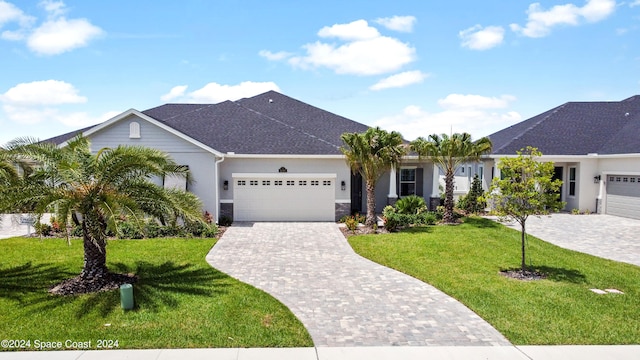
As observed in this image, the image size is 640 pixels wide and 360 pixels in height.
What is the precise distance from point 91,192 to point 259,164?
33.7 ft

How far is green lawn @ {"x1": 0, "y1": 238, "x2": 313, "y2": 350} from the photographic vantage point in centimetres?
673

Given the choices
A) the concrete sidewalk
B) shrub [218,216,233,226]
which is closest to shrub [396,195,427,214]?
shrub [218,216,233,226]

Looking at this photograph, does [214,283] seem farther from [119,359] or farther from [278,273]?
[119,359]

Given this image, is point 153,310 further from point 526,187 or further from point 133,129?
point 133,129

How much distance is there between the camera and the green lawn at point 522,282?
7217 millimetres

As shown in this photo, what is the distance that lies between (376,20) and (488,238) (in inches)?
381

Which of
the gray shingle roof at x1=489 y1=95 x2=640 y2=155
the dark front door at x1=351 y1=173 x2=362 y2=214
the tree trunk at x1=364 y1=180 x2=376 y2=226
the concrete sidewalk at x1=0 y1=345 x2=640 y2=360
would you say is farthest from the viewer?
the gray shingle roof at x1=489 y1=95 x2=640 y2=155

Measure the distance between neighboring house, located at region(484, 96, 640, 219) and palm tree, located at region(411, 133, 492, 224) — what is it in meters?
4.60

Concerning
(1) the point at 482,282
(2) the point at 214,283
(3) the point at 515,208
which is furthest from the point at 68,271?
(3) the point at 515,208

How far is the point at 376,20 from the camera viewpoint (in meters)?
16.3

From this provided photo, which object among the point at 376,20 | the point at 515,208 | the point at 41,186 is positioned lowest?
the point at 515,208

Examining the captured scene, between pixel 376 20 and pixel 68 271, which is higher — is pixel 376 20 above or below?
above

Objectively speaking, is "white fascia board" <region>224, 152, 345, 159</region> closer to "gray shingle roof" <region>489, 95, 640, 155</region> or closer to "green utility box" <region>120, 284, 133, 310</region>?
"gray shingle roof" <region>489, 95, 640, 155</region>

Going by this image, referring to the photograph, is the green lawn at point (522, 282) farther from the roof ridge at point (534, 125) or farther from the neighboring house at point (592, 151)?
the neighboring house at point (592, 151)
